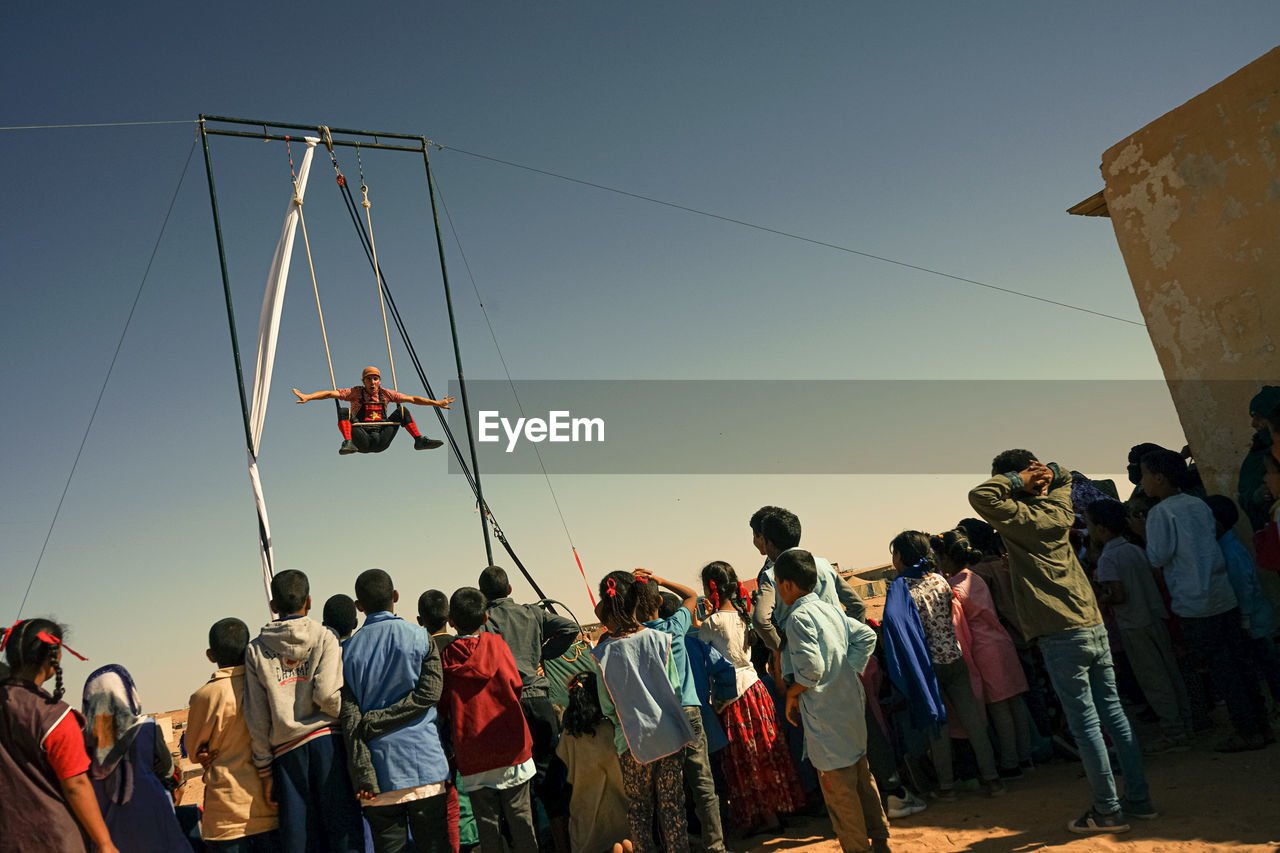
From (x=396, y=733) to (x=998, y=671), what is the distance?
3.54m

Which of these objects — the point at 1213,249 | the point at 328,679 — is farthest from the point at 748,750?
the point at 1213,249

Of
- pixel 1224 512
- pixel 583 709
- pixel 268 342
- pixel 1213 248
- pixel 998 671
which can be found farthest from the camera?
pixel 268 342

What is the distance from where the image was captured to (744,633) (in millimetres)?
4793

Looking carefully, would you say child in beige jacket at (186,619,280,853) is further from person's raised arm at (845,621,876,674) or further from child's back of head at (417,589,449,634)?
person's raised arm at (845,621,876,674)

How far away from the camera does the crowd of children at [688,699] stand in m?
3.64

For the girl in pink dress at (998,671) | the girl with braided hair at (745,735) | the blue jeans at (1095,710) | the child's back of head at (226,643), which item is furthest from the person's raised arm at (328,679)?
the girl in pink dress at (998,671)

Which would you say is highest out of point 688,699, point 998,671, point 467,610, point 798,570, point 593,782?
point 467,610

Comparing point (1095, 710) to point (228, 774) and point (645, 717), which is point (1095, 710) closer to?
point (645, 717)

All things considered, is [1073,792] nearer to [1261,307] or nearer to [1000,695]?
[1000,695]

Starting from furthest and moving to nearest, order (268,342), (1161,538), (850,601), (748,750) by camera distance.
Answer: (268,342)
(1161,538)
(748,750)
(850,601)

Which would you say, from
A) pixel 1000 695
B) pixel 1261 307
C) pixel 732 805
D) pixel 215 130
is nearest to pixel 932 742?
pixel 1000 695

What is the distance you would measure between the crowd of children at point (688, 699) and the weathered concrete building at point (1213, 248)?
0.68 m

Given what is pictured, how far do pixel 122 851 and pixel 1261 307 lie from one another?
24.2 ft

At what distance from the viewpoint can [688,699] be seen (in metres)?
4.15
